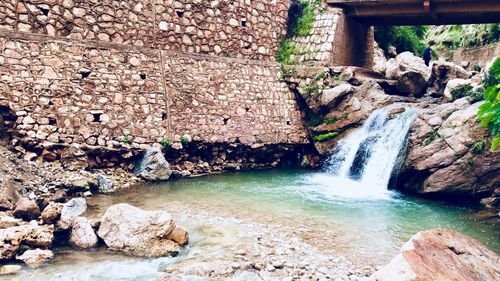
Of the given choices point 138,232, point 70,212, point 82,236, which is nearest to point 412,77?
point 138,232

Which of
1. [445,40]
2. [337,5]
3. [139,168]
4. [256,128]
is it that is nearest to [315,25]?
[337,5]

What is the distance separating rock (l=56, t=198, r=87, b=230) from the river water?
214 mm

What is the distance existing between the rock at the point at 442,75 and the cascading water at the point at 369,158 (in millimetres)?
2621

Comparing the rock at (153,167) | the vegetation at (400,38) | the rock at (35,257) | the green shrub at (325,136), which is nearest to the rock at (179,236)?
the rock at (35,257)

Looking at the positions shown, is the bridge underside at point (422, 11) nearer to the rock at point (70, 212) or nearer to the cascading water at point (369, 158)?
the cascading water at point (369, 158)

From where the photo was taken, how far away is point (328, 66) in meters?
15.0

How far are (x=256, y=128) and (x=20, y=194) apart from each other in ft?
24.2

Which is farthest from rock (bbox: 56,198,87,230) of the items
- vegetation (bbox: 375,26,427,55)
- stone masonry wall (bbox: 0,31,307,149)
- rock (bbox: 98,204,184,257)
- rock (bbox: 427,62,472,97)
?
vegetation (bbox: 375,26,427,55)

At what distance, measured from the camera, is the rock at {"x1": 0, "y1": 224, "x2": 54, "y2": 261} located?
570cm

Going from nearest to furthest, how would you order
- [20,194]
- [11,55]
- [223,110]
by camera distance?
[20,194] → [11,55] → [223,110]

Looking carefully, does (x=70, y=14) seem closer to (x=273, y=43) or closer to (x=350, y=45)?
(x=273, y=43)

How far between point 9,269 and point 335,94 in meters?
10.9

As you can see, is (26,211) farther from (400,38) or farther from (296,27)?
(400,38)

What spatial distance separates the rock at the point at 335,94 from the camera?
14.1 m
